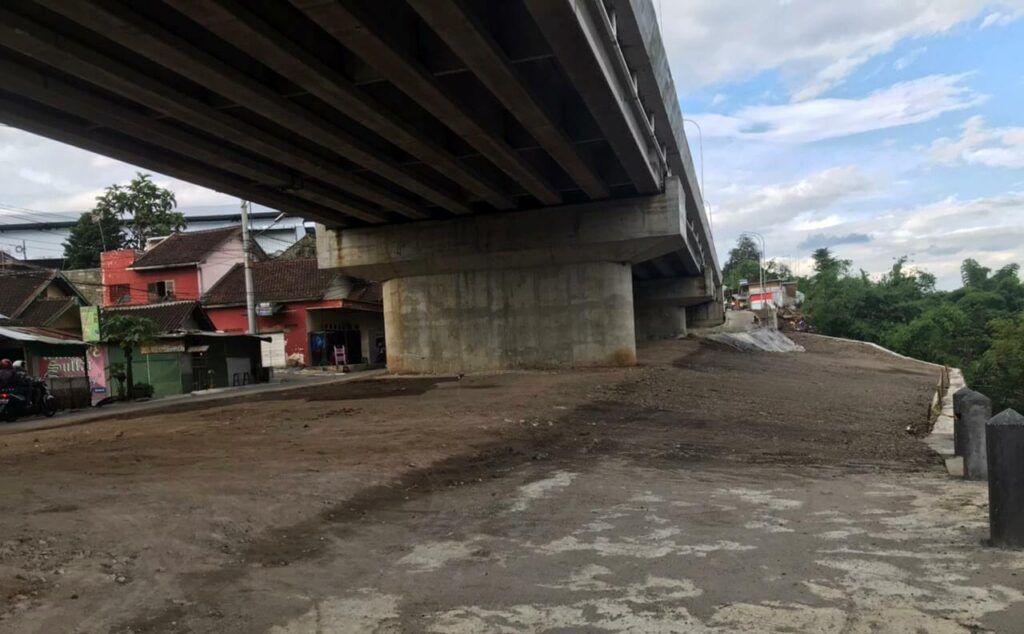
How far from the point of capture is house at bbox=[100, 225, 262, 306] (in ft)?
165

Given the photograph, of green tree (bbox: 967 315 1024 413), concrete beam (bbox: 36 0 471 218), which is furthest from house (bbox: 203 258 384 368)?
green tree (bbox: 967 315 1024 413)

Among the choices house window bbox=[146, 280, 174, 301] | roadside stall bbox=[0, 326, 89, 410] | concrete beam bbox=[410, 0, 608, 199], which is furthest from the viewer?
house window bbox=[146, 280, 174, 301]

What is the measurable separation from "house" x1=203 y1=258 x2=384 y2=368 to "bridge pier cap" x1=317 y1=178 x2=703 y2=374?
19073 mm

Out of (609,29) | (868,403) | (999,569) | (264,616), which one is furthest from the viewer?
(868,403)

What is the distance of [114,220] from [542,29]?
73.6m

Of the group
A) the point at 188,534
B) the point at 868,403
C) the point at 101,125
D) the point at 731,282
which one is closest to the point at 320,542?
the point at 188,534

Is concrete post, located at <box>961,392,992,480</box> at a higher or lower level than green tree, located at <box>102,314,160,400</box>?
lower

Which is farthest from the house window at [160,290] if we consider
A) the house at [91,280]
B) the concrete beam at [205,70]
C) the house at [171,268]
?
the concrete beam at [205,70]

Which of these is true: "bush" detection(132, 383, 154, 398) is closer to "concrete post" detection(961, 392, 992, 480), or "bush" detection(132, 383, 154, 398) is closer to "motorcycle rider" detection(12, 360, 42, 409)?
"motorcycle rider" detection(12, 360, 42, 409)

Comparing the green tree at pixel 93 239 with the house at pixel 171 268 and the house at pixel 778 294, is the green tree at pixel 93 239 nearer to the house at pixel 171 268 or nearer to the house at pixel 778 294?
the house at pixel 171 268

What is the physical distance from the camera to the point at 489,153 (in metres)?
16.6

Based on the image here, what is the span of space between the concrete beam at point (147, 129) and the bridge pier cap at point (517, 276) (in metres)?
4.36

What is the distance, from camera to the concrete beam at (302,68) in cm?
973

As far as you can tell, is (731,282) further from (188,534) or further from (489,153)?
(188,534)
